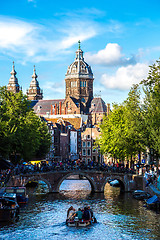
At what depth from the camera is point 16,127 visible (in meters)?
66.8

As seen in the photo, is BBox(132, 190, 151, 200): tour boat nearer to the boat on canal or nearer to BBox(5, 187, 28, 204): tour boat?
BBox(5, 187, 28, 204): tour boat

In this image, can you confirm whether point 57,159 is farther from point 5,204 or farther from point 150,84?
point 5,204

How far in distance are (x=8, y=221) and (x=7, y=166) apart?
15098 millimetres

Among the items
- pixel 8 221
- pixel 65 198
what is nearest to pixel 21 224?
pixel 8 221

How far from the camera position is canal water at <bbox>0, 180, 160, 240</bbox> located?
3975 cm

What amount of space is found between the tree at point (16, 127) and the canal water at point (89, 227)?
876 centimetres

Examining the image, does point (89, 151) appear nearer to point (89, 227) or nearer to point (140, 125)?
point (140, 125)

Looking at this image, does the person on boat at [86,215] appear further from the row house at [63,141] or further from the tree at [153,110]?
the row house at [63,141]

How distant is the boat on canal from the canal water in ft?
2.87

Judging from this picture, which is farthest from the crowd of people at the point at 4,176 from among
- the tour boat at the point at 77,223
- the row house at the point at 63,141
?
the row house at the point at 63,141

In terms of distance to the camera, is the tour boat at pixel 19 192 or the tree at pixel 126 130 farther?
the tree at pixel 126 130

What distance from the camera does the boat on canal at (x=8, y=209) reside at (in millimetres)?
44188

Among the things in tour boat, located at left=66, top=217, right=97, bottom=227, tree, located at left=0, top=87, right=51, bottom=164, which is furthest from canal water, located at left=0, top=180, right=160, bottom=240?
tree, located at left=0, top=87, right=51, bottom=164

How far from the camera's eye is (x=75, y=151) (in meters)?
155
